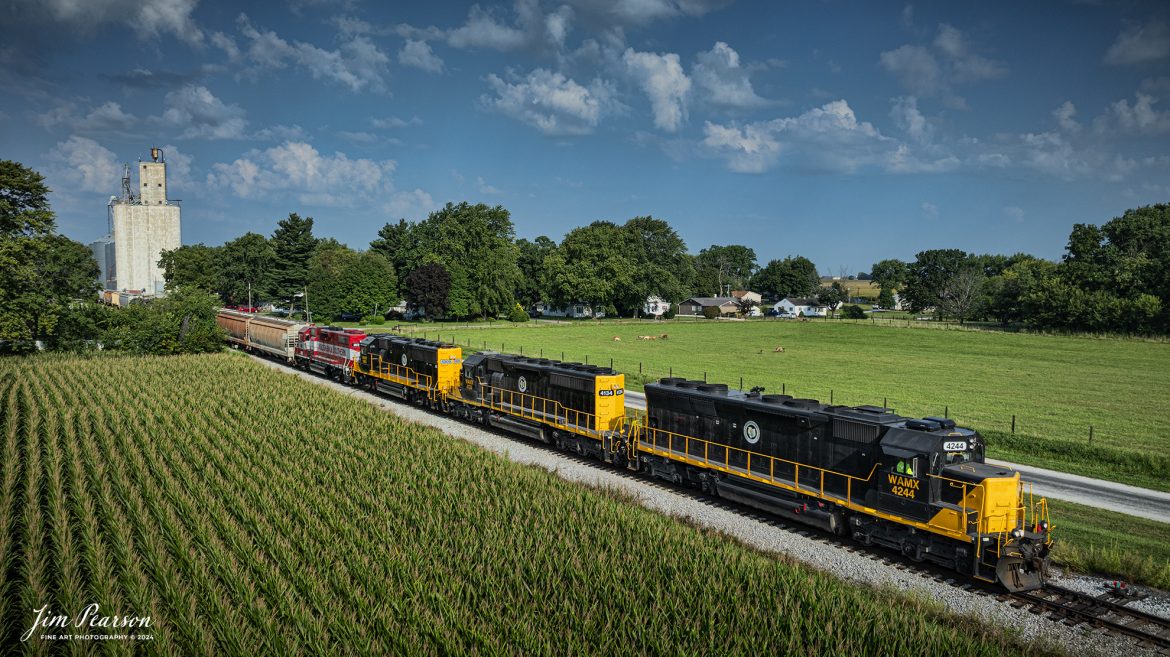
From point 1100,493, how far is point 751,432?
43.0 ft

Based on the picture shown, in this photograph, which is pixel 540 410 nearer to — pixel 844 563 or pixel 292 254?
pixel 844 563

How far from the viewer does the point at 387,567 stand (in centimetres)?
1383

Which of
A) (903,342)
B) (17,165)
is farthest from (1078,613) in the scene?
(903,342)

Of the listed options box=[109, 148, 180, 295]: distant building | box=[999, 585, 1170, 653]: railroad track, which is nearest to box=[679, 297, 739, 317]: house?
box=[109, 148, 180, 295]: distant building

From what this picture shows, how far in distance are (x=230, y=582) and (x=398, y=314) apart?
11341 centimetres

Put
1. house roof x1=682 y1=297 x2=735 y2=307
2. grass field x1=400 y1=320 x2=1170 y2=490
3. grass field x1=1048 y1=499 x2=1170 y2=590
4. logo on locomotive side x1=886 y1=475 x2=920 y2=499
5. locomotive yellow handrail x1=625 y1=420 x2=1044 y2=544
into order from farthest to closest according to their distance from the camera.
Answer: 1. house roof x1=682 y1=297 x2=735 y2=307
2. grass field x1=400 y1=320 x2=1170 y2=490
3. logo on locomotive side x1=886 y1=475 x2=920 y2=499
4. grass field x1=1048 y1=499 x2=1170 y2=590
5. locomotive yellow handrail x1=625 y1=420 x2=1044 y2=544

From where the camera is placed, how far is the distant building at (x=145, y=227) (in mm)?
123000

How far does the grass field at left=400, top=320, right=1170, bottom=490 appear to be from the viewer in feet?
96.5

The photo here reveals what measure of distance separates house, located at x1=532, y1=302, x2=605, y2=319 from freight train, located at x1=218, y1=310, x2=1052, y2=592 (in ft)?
305

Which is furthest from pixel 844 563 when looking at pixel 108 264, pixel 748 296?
pixel 108 264

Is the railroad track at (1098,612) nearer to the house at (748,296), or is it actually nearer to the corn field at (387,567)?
the corn field at (387,567)

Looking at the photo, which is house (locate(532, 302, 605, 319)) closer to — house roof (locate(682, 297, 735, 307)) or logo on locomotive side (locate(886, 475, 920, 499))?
house roof (locate(682, 297, 735, 307))

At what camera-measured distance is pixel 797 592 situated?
12914 millimetres

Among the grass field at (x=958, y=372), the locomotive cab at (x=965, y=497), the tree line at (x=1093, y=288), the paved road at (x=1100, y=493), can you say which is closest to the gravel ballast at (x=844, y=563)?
the locomotive cab at (x=965, y=497)
